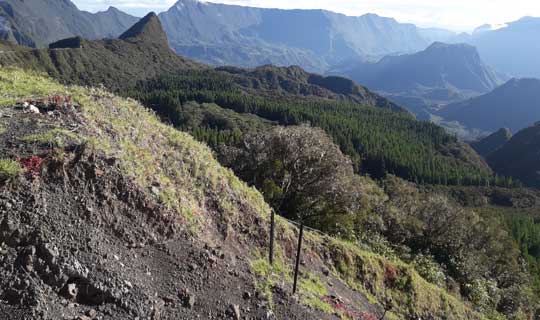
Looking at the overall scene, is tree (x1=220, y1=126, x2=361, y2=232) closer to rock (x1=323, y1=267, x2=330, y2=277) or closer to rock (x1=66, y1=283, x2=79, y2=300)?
rock (x1=323, y1=267, x2=330, y2=277)

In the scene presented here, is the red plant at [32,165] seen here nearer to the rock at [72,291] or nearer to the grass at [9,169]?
the grass at [9,169]

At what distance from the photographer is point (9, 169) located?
7754 mm

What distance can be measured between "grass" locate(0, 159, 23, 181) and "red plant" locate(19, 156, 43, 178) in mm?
153

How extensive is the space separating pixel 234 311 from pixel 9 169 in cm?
562

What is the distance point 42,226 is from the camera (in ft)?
24.9

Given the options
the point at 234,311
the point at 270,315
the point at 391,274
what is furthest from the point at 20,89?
the point at 391,274

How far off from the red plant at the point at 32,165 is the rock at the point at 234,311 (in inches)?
202

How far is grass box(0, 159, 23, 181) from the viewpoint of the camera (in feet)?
25.3

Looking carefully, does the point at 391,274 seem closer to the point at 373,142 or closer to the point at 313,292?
the point at 313,292

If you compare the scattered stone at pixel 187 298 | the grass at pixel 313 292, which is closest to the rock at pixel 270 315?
the grass at pixel 313 292

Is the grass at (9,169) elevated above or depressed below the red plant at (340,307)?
above

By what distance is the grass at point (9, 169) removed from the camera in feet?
25.3

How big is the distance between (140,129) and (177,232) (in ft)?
13.3

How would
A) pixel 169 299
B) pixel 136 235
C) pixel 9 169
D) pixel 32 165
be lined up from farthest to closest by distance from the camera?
pixel 136 235 → pixel 169 299 → pixel 32 165 → pixel 9 169
